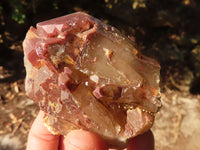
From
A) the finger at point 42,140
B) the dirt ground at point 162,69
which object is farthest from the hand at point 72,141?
the dirt ground at point 162,69

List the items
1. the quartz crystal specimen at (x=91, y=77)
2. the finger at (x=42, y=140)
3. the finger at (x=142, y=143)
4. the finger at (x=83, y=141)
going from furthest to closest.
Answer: the finger at (x=142, y=143) → the finger at (x=42, y=140) → the finger at (x=83, y=141) → the quartz crystal specimen at (x=91, y=77)

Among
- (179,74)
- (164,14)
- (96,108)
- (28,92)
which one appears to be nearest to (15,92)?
(28,92)

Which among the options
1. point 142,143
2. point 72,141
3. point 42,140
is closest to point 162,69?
point 142,143

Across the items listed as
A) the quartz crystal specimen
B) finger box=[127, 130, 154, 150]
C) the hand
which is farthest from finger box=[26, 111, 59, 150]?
finger box=[127, 130, 154, 150]

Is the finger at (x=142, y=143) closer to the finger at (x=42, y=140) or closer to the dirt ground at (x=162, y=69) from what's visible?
the finger at (x=42, y=140)

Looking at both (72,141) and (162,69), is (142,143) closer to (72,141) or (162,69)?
(72,141)
